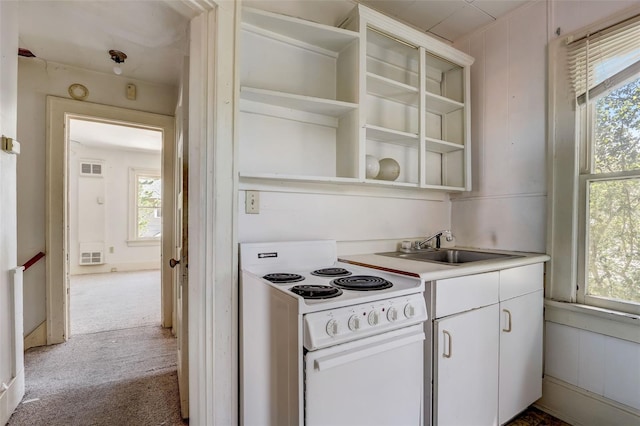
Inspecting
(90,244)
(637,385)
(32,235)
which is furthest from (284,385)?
(90,244)

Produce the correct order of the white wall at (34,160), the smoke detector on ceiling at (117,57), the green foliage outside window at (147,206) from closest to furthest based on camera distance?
the smoke detector on ceiling at (117,57) < the white wall at (34,160) < the green foliage outside window at (147,206)

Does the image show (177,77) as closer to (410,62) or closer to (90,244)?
(410,62)

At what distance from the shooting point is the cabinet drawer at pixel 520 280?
1577 millimetres

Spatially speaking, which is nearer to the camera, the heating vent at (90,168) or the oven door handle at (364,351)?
the oven door handle at (364,351)

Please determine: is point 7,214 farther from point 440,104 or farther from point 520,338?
point 520,338

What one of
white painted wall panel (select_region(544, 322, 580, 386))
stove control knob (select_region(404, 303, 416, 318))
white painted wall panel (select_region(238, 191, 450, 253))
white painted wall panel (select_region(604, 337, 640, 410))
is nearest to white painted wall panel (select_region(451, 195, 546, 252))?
white painted wall panel (select_region(238, 191, 450, 253))

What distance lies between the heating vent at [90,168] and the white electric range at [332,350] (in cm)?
602

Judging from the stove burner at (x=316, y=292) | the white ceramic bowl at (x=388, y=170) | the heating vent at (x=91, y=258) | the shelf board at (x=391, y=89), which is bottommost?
the heating vent at (x=91, y=258)

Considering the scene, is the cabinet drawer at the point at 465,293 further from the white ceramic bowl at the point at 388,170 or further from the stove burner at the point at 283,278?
the white ceramic bowl at the point at 388,170

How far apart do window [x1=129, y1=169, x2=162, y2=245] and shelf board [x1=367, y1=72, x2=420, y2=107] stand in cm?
578

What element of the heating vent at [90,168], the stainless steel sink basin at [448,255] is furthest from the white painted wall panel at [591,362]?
the heating vent at [90,168]

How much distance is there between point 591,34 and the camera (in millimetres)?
1659

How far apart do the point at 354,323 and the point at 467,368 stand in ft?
2.59

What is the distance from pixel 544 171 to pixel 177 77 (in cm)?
313
